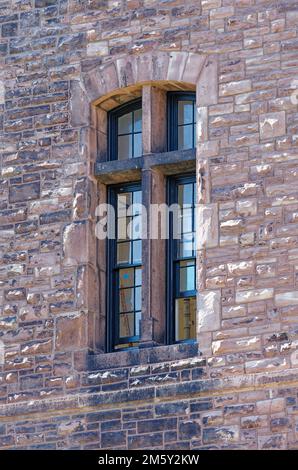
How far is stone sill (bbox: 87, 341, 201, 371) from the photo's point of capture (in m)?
26.2

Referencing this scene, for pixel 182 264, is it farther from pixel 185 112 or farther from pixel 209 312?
pixel 185 112

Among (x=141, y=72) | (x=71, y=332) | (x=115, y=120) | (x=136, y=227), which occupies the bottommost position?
(x=71, y=332)

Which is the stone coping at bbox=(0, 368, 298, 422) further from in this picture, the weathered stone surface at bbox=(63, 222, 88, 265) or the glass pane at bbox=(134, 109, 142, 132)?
the glass pane at bbox=(134, 109, 142, 132)

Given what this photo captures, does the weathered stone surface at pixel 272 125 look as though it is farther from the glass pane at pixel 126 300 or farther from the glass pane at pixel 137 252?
the glass pane at pixel 126 300

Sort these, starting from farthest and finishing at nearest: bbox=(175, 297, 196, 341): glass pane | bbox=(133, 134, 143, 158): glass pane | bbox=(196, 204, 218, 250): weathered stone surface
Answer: bbox=(133, 134, 143, 158): glass pane → bbox=(175, 297, 196, 341): glass pane → bbox=(196, 204, 218, 250): weathered stone surface

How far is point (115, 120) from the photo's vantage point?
2769cm

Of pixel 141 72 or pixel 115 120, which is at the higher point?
pixel 141 72

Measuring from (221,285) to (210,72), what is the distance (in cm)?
220

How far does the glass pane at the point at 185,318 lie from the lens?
26625 mm

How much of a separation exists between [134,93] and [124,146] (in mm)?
553

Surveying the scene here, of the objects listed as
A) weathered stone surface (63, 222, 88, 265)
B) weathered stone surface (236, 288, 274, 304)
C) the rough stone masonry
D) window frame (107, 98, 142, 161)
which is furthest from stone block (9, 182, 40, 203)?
weathered stone surface (236, 288, 274, 304)

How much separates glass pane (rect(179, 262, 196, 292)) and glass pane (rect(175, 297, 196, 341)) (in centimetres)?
12

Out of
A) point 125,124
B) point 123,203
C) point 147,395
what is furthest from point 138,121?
point 147,395
